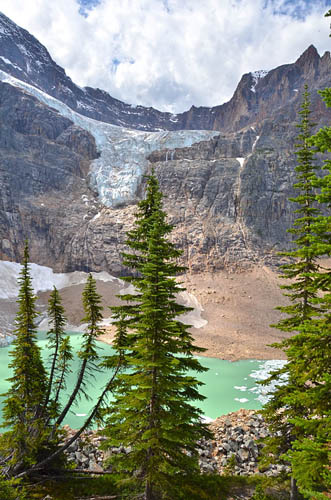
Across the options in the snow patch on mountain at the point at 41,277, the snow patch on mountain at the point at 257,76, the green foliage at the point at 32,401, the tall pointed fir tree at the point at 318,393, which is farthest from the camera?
the snow patch on mountain at the point at 257,76

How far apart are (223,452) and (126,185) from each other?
8587 centimetres

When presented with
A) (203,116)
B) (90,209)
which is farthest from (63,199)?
(203,116)

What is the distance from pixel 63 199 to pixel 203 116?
477ft

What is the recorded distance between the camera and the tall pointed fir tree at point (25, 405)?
9008 millimetres

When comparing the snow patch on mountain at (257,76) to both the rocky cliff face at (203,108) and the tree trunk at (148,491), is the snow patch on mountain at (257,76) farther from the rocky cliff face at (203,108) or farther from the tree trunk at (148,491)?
the tree trunk at (148,491)

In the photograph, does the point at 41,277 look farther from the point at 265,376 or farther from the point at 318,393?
the point at 318,393

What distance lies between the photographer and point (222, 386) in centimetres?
3027

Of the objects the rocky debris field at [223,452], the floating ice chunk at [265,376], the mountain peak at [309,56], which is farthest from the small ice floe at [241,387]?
the mountain peak at [309,56]

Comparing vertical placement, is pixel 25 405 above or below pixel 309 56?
below

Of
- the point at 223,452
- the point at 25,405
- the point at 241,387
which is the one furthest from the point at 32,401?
the point at 241,387

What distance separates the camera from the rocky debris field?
11867mm

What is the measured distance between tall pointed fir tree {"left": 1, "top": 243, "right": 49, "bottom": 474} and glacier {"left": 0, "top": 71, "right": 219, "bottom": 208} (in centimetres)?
7955

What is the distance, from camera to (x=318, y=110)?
87.3 meters

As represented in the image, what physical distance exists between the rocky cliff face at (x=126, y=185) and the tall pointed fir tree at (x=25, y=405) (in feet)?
200
